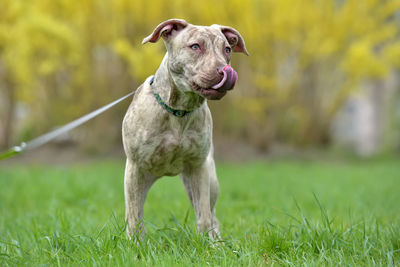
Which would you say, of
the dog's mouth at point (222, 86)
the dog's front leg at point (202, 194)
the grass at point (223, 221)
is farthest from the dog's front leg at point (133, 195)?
the dog's mouth at point (222, 86)

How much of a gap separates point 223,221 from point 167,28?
6.56 feet

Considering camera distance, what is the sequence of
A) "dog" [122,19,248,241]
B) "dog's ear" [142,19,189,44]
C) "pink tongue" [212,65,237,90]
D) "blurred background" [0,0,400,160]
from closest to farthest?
"pink tongue" [212,65,237,90], "dog" [122,19,248,241], "dog's ear" [142,19,189,44], "blurred background" [0,0,400,160]

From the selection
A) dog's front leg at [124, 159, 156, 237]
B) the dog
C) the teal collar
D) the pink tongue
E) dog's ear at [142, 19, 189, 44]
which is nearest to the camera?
the pink tongue

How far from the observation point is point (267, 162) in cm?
1091

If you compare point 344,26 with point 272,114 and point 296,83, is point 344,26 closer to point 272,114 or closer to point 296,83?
point 296,83

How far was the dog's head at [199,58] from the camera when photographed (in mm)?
2496

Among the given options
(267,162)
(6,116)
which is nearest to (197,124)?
(267,162)

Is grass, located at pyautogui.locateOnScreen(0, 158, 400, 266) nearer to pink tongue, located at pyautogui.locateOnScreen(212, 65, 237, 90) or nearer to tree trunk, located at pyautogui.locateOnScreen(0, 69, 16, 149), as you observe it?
pink tongue, located at pyautogui.locateOnScreen(212, 65, 237, 90)

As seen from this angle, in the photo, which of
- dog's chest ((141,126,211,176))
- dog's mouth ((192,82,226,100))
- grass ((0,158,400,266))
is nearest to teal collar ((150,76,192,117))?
dog's chest ((141,126,211,176))

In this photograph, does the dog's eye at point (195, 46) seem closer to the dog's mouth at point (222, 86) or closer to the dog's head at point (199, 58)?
the dog's head at point (199, 58)

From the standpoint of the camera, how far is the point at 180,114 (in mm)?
2885

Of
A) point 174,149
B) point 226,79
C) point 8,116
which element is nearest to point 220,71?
point 226,79

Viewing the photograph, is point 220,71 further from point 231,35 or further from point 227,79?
point 231,35

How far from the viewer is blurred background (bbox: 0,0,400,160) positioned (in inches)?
389
